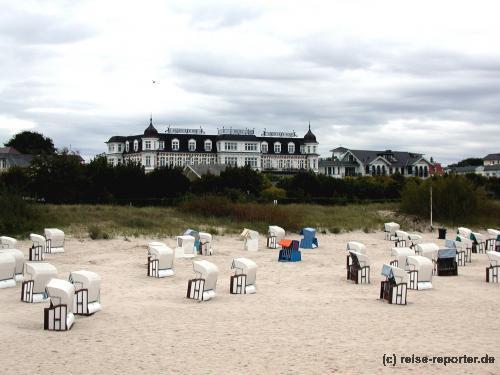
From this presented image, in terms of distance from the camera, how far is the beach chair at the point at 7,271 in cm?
1667

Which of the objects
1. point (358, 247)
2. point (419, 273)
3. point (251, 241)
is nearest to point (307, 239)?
point (251, 241)

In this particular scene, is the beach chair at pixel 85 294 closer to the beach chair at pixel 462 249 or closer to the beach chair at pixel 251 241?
the beach chair at pixel 251 241

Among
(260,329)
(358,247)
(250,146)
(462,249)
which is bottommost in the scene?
(260,329)

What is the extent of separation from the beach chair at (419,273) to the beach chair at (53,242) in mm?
13645

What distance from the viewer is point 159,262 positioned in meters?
19.0

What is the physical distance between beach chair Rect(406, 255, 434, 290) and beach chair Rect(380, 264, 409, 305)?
1612 mm

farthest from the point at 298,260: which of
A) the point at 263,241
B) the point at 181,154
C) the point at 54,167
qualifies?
the point at 181,154

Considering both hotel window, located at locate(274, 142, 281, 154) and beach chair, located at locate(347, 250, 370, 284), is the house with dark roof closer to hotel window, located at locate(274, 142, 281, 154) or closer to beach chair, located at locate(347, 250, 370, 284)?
hotel window, located at locate(274, 142, 281, 154)

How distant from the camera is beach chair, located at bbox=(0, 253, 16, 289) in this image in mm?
16672

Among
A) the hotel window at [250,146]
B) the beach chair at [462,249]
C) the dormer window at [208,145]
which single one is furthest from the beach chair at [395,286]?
the dormer window at [208,145]

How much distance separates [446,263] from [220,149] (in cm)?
7403

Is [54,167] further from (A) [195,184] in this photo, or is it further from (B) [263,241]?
(B) [263,241]

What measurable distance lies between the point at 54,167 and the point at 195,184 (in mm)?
13570

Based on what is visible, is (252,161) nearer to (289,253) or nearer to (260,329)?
(289,253)
